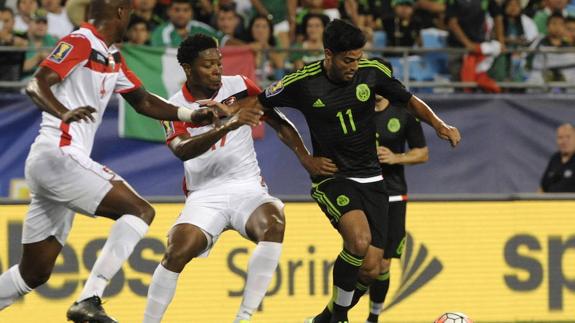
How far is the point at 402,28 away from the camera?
1634 centimetres

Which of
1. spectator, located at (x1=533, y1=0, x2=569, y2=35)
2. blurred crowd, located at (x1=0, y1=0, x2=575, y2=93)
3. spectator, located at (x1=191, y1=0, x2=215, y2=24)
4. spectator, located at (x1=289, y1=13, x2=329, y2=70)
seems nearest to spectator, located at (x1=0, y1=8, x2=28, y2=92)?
blurred crowd, located at (x1=0, y1=0, x2=575, y2=93)

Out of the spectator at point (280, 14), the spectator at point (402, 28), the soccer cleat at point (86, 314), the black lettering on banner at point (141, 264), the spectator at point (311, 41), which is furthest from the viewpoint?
the spectator at point (402, 28)

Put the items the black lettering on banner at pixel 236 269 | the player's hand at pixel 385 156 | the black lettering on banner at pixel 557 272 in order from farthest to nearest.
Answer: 1. the black lettering on banner at pixel 557 272
2. the black lettering on banner at pixel 236 269
3. the player's hand at pixel 385 156

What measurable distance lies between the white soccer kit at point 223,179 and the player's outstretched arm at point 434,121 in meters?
1.30

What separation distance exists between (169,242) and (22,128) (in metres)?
6.21

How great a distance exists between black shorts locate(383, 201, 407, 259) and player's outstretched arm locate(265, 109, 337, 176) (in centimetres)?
129

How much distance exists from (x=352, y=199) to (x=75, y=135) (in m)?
2.24

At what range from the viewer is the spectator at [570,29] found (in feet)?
54.4

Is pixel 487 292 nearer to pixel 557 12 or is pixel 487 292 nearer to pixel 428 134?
pixel 428 134

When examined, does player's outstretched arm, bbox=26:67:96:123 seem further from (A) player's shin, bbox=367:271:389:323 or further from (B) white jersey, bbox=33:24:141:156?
(A) player's shin, bbox=367:271:389:323

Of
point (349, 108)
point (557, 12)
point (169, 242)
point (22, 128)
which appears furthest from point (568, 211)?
point (22, 128)

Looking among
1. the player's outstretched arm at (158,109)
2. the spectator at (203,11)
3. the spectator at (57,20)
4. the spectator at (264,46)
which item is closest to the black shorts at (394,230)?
the player's outstretched arm at (158,109)

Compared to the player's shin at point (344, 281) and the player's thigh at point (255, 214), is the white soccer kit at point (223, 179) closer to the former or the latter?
the player's thigh at point (255, 214)

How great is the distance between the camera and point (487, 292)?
1168 cm
